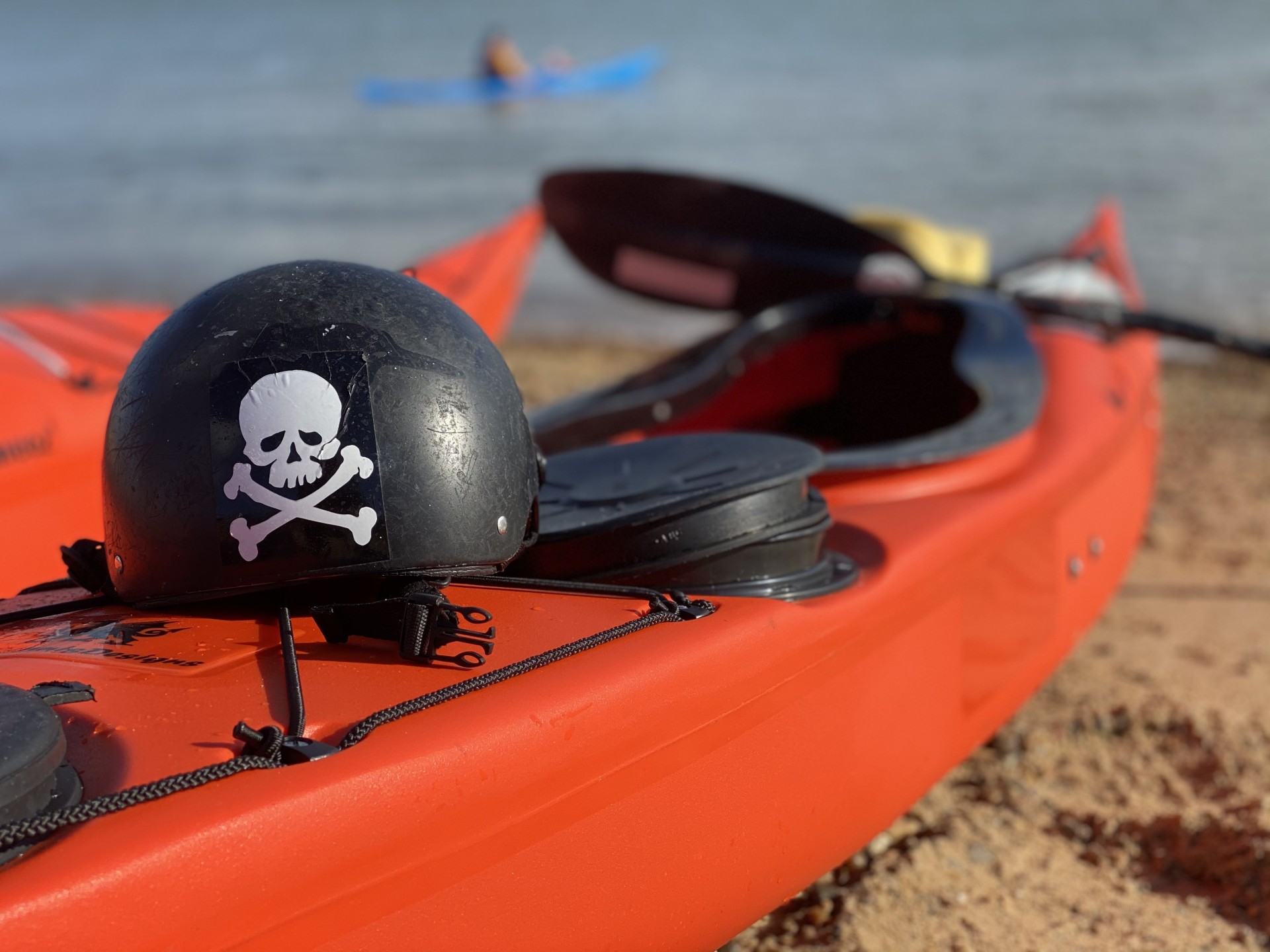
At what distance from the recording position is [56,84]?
21.4 m

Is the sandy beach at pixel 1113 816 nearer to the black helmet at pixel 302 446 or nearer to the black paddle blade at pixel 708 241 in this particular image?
the black helmet at pixel 302 446

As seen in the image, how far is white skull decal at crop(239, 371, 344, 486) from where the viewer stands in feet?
5.09

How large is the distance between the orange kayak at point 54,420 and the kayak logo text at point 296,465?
1323mm

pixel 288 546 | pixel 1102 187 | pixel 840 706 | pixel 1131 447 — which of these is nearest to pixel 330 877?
pixel 288 546

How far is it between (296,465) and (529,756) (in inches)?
18.4

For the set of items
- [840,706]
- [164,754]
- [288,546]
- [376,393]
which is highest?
[376,393]

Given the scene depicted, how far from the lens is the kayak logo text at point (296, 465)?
5.10ft

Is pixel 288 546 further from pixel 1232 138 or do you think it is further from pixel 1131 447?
pixel 1232 138

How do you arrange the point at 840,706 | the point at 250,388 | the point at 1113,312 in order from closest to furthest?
the point at 250,388 → the point at 840,706 → the point at 1113,312

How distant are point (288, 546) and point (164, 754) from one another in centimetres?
31

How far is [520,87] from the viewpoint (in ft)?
57.1

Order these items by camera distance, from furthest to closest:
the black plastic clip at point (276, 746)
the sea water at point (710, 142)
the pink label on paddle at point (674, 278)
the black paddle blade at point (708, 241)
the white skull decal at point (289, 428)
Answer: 1. the sea water at point (710, 142)
2. the pink label on paddle at point (674, 278)
3. the black paddle blade at point (708, 241)
4. the white skull decal at point (289, 428)
5. the black plastic clip at point (276, 746)

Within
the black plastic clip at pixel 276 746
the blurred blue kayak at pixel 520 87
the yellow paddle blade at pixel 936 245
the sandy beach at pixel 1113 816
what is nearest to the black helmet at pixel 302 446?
the black plastic clip at pixel 276 746

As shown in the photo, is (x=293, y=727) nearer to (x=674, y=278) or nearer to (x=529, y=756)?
(x=529, y=756)
